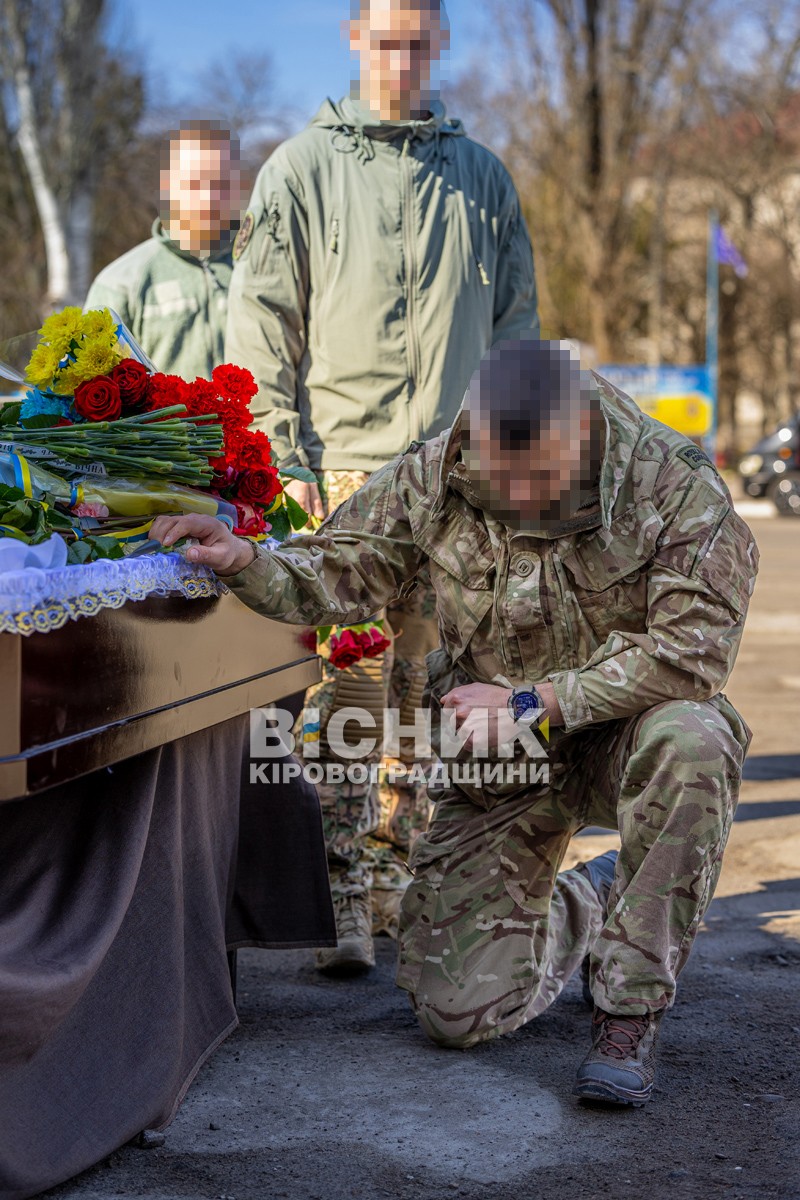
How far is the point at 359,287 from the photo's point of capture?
3.89 meters

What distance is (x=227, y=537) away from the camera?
105 inches

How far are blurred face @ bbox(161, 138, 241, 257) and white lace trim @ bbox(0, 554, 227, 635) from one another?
2004 mm

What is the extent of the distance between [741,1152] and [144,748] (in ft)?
3.96

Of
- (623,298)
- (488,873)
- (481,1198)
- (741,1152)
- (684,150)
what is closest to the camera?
(481,1198)

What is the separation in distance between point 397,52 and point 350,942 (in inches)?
88.5

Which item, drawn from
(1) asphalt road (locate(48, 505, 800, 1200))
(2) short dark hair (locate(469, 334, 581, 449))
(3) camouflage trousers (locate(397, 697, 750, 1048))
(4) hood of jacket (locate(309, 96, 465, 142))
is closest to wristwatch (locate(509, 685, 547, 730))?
(3) camouflage trousers (locate(397, 697, 750, 1048))

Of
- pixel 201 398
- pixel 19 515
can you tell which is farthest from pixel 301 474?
pixel 19 515

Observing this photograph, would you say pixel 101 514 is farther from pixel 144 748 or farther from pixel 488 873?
pixel 488 873

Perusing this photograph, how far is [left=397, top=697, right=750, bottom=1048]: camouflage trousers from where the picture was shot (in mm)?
2738

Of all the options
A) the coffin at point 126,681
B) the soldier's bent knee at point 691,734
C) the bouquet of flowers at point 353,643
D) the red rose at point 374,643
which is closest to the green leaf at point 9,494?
the coffin at point 126,681

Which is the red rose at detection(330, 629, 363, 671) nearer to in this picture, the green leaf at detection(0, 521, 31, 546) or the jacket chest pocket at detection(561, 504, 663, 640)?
the jacket chest pocket at detection(561, 504, 663, 640)

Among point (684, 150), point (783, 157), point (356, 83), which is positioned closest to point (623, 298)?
point (684, 150)

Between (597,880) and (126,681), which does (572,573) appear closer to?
(597,880)

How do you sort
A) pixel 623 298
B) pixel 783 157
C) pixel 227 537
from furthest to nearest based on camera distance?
1. pixel 783 157
2. pixel 623 298
3. pixel 227 537
